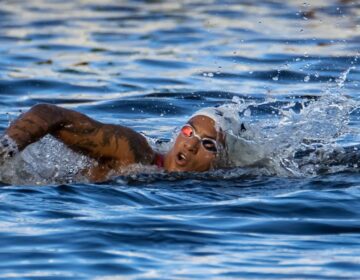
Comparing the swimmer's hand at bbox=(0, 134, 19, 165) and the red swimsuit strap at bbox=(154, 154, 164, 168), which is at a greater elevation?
the swimmer's hand at bbox=(0, 134, 19, 165)

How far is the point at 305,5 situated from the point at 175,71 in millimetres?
6801

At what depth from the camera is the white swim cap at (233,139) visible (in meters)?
10.1

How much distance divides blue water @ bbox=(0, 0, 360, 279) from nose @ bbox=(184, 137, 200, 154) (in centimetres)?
21

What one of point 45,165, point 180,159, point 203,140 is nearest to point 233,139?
point 203,140

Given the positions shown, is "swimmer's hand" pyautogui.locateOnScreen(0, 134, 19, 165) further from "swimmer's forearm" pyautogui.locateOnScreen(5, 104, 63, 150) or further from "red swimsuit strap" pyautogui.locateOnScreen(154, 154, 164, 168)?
"red swimsuit strap" pyautogui.locateOnScreen(154, 154, 164, 168)

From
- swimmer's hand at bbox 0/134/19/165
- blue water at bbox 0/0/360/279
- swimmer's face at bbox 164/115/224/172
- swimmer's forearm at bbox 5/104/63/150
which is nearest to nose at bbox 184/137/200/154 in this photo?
swimmer's face at bbox 164/115/224/172

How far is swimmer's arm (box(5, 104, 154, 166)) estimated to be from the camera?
377 inches

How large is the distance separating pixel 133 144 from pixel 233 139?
2.51 feet

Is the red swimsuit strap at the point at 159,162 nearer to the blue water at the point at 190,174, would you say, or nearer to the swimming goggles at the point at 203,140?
the blue water at the point at 190,174

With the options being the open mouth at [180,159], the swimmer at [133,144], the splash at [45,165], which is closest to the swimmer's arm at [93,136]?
the swimmer at [133,144]

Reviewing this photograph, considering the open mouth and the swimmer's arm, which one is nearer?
the swimmer's arm

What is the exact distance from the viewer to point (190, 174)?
388 inches

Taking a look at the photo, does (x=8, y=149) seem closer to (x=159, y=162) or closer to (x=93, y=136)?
(x=93, y=136)

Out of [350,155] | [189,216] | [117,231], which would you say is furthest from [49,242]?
[350,155]
